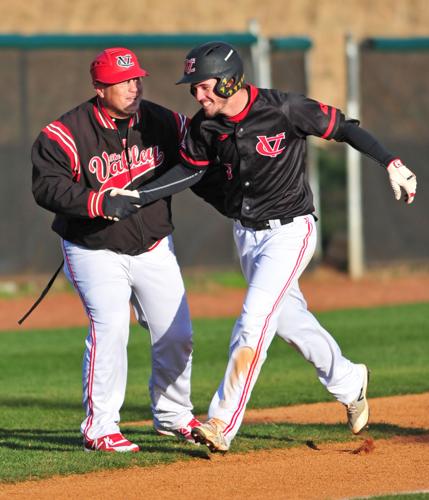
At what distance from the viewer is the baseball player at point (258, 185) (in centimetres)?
607

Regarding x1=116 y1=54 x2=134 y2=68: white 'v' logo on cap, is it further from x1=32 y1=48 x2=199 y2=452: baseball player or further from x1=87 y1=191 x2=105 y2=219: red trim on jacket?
x1=87 y1=191 x2=105 y2=219: red trim on jacket

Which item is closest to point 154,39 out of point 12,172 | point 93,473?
point 12,172

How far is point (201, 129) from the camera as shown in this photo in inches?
251

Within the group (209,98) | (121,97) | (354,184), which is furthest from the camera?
(354,184)

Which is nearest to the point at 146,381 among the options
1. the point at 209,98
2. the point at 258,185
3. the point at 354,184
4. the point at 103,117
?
the point at 103,117

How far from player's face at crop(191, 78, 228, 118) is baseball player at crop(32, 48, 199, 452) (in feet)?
1.39

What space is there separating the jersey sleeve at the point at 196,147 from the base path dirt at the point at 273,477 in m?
1.59

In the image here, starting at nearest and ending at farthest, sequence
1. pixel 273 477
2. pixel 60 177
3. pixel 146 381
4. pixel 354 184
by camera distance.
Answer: pixel 273 477 → pixel 60 177 → pixel 146 381 → pixel 354 184

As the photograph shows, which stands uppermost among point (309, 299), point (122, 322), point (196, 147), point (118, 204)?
point (196, 147)

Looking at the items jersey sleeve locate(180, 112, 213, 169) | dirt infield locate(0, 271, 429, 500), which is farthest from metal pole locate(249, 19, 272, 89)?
jersey sleeve locate(180, 112, 213, 169)

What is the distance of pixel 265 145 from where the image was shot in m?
6.25

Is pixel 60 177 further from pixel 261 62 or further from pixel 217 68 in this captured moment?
pixel 261 62

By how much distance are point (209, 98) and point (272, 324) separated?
122 cm

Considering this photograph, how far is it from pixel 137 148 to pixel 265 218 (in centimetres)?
87
